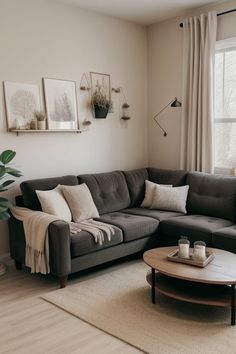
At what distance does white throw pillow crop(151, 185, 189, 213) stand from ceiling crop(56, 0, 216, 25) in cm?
211

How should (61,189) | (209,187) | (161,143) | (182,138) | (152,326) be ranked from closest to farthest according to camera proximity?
(152,326)
(61,189)
(209,187)
(182,138)
(161,143)

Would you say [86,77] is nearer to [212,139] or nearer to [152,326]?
[212,139]

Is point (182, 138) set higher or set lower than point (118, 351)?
higher

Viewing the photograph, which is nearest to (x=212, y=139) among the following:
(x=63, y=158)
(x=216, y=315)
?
(x=63, y=158)

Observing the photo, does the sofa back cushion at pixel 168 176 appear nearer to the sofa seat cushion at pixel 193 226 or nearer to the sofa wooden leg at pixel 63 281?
the sofa seat cushion at pixel 193 226

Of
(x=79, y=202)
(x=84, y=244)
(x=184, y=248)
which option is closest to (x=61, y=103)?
(x=79, y=202)

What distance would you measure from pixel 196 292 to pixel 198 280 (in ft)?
0.88

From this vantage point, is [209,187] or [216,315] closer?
[216,315]

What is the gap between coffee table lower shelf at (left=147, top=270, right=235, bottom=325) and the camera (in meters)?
2.72

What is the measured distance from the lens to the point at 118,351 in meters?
2.43

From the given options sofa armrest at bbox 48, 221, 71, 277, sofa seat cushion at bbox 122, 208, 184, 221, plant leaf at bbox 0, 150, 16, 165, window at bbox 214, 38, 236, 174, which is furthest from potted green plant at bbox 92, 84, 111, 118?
sofa armrest at bbox 48, 221, 71, 277

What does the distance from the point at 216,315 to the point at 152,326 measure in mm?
503

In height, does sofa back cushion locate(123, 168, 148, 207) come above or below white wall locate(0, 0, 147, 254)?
below

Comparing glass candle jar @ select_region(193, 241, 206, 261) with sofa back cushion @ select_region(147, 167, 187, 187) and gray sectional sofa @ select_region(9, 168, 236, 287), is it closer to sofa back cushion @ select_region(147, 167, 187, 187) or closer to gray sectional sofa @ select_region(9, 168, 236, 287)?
gray sectional sofa @ select_region(9, 168, 236, 287)
